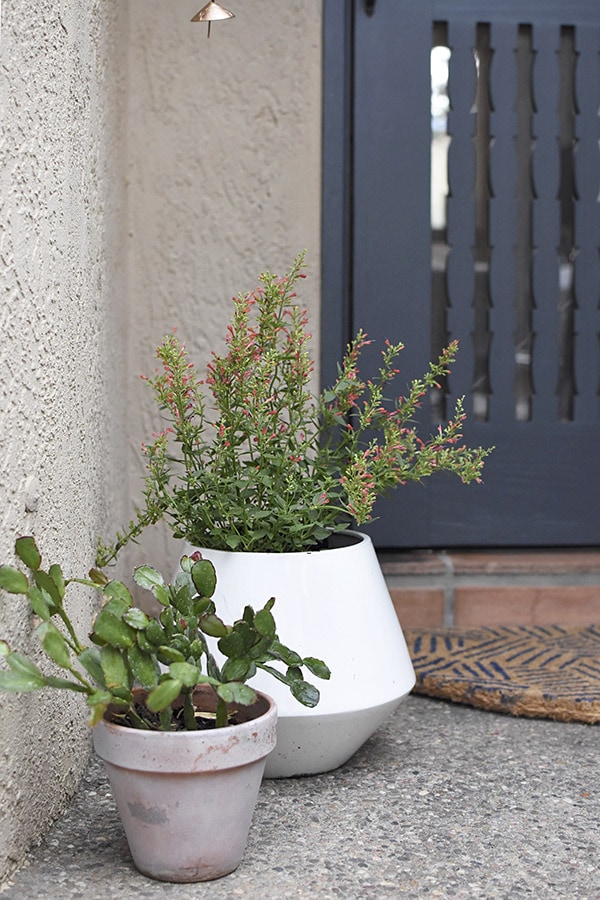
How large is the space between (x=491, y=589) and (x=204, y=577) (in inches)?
42.2

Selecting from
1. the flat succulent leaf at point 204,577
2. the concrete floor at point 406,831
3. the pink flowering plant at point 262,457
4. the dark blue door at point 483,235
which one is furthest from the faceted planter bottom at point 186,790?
the dark blue door at point 483,235

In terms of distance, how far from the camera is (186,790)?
42.2 inches

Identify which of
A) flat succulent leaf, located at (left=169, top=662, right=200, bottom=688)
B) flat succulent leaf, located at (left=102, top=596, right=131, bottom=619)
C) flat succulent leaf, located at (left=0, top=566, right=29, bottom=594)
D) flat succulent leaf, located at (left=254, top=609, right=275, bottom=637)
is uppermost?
flat succulent leaf, located at (left=0, top=566, right=29, bottom=594)

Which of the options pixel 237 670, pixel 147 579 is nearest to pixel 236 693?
pixel 237 670

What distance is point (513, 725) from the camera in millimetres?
1649

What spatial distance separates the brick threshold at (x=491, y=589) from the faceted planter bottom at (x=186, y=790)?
37.9 inches

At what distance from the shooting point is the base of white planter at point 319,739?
1.35 meters

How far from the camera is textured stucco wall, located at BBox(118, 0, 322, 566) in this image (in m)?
1.96

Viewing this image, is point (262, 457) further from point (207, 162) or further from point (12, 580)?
point (207, 162)

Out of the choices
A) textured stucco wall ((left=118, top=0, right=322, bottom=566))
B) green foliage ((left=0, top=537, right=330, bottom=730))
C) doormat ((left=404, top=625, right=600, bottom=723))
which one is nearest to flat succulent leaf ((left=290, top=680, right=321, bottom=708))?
green foliage ((left=0, top=537, right=330, bottom=730))

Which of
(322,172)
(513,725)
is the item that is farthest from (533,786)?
(322,172)

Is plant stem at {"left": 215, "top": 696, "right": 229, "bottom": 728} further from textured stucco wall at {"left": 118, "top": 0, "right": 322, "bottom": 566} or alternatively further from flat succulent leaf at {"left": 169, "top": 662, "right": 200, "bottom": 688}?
textured stucco wall at {"left": 118, "top": 0, "right": 322, "bottom": 566}

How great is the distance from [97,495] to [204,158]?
30.2 inches

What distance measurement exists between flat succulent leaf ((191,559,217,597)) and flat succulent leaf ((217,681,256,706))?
0.39 ft
